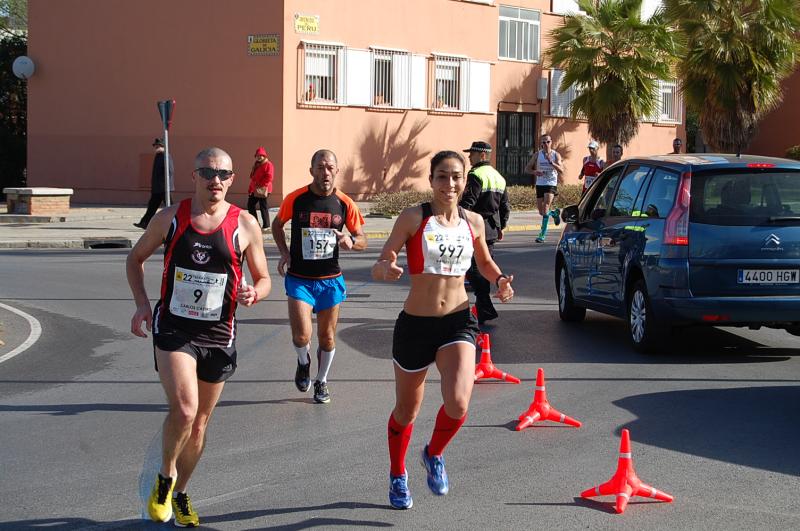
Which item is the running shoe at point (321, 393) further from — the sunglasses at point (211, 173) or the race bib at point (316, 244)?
the sunglasses at point (211, 173)

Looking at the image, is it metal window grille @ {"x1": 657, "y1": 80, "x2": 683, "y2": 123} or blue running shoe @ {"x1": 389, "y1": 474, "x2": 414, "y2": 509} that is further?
metal window grille @ {"x1": 657, "y1": 80, "x2": 683, "y2": 123}

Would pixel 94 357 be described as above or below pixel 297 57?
below

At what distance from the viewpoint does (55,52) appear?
113 feet

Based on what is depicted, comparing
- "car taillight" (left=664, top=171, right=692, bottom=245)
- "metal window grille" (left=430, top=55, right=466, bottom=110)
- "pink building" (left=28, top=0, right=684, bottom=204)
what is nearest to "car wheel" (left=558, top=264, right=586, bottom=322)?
"car taillight" (left=664, top=171, right=692, bottom=245)

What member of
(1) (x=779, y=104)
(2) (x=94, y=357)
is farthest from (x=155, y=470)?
(1) (x=779, y=104)

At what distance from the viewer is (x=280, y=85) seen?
30.6m

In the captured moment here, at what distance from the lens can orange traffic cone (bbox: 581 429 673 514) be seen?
6.36m

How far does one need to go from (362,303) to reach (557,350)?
4.08 meters

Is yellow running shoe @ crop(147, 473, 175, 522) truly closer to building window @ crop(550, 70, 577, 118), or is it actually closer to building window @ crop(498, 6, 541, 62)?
building window @ crop(498, 6, 541, 62)

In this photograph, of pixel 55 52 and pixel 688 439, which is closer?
pixel 688 439

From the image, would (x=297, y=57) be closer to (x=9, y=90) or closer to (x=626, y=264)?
(x=9, y=90)

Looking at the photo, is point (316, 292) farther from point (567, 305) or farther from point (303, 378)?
point (567, 305)

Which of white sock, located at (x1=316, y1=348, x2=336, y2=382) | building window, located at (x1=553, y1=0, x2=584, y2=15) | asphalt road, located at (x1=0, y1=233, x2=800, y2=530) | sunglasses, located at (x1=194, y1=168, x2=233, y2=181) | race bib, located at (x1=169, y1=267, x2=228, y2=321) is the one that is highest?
building window, located at (x1=553, y1=0, x2=584, y2=15)

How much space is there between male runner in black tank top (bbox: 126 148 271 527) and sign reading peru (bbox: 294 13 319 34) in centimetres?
2520
